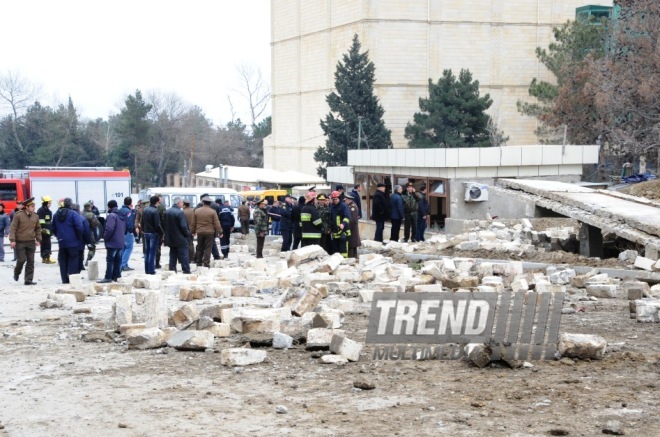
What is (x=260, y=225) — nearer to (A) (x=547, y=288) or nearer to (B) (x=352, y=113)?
(A) (x=547, y=288)

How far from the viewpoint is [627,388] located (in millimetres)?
7129

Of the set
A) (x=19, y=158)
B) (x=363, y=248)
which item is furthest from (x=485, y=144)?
(x=19, y=158)

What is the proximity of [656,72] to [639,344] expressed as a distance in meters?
32.9

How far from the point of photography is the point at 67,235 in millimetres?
15797

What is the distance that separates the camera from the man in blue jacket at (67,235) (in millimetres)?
15711

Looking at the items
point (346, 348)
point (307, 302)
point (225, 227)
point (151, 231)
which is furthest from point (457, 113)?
point (346, 348)

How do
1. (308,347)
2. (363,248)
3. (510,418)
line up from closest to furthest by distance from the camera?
1. (510,418)
2. (308,347)
3. (363,248)

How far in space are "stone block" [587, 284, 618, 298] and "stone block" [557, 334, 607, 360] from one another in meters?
4.38

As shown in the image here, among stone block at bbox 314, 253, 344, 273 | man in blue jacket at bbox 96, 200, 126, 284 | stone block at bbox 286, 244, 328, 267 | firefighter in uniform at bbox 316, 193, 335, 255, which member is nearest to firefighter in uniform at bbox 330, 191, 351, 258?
firefighter in uniform at bbox 316, 193, 335, 255

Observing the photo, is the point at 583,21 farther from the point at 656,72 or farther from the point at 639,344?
the point at 639,344

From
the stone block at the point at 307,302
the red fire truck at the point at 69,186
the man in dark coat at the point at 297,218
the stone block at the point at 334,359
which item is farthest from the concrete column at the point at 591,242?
the red fire truck at the point at 69,186

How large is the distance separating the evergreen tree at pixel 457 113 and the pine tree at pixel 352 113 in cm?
362

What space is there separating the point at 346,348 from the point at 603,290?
5220mm

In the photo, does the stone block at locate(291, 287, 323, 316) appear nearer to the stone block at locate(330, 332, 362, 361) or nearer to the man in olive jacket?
the stone block at locate(330, 332, 362, 361)
